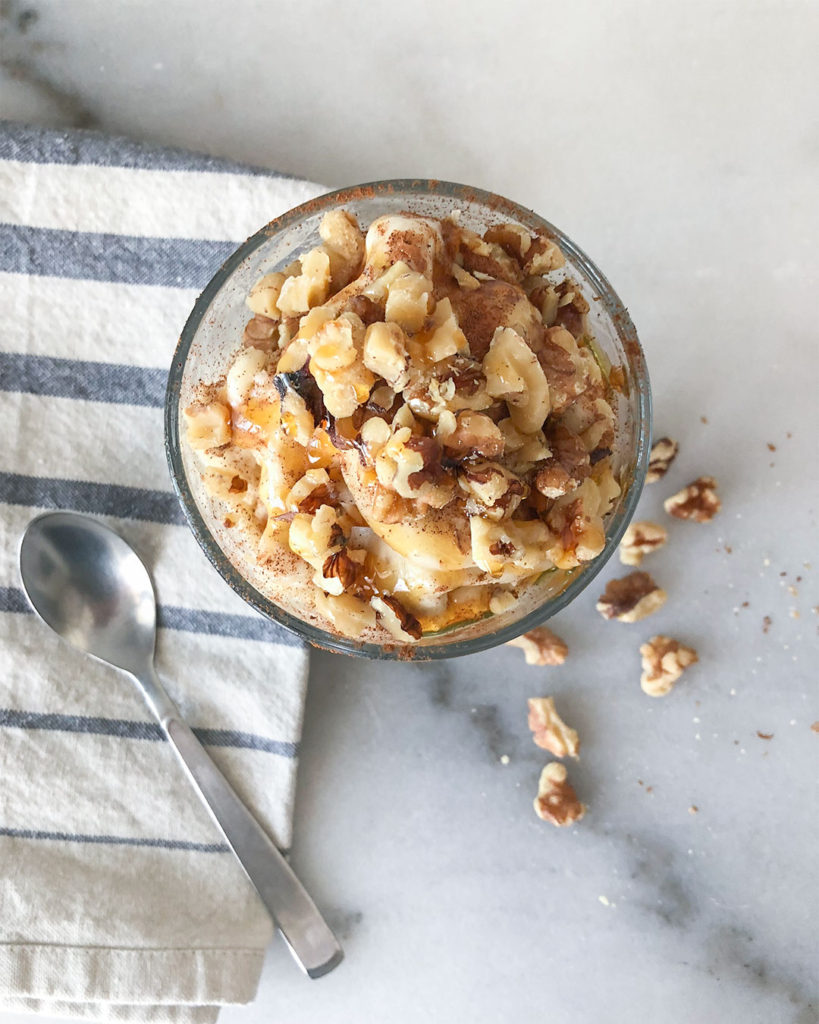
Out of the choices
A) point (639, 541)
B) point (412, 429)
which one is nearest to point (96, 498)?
point (412, 429)

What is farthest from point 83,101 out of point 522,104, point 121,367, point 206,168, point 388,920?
point 388,920

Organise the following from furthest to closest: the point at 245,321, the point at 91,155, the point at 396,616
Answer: the point at 91,155, the point at 245,321, the point at 396,616

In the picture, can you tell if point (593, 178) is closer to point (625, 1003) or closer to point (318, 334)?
point (318, 334)

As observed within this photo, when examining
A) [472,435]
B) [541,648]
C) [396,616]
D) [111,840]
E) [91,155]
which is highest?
[91,155]

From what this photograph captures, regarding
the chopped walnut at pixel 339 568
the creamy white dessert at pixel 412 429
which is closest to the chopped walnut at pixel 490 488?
the creamy white dessert at pixel 412 429

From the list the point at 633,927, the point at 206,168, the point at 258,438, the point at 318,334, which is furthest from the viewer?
the point at 633,927

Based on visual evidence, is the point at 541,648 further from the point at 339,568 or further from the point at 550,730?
the point at 339,568

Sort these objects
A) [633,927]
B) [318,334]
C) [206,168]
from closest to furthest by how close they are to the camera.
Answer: [318,334]
[206,168]
[633,927]
